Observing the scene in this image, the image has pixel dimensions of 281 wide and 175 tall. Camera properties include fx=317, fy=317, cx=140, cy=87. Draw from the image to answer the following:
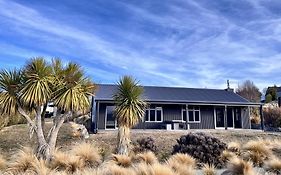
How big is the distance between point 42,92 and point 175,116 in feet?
55.9

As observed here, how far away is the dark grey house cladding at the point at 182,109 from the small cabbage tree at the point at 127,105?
962cm

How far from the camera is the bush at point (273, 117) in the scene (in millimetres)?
34250

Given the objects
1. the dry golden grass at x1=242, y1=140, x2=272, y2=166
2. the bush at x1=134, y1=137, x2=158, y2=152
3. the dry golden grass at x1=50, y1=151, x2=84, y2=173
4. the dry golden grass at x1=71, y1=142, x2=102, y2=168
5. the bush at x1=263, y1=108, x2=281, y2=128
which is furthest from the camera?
the bush at x1=263, y1=108, x2=281, y2=128

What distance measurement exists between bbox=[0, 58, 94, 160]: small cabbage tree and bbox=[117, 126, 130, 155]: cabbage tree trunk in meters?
2.06

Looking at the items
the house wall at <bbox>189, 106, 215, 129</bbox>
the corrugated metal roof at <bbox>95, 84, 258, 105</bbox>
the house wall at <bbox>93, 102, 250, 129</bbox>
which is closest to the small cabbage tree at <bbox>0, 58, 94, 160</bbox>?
the corrugated metal roof at <bbox>95, 84, 258, 105</bbox>

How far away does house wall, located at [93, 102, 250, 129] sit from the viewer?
2605cm

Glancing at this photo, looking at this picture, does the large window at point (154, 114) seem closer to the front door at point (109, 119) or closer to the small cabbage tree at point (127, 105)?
the front door at point (109, 119)

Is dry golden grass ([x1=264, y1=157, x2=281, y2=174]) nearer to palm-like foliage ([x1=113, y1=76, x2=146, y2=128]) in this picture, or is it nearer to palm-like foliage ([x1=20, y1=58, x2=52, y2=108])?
palm-like foliage ([x1=113, y1=76, x2=146, y2=128])

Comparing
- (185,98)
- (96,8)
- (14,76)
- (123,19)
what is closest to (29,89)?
(14,76)

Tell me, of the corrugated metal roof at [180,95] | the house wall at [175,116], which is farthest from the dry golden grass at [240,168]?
the house wall at [175,116]

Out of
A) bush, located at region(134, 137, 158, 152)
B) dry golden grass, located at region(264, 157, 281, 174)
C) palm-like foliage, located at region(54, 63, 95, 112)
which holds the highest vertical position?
palm-like foliage, located at region(54, 63, 95, 112)

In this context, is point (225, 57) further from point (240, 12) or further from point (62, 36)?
point (62, 36)

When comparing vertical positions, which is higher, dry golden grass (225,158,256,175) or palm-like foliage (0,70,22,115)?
palm-like foliage (0,70,22,115)

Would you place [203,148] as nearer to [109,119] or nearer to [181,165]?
[181,165]
